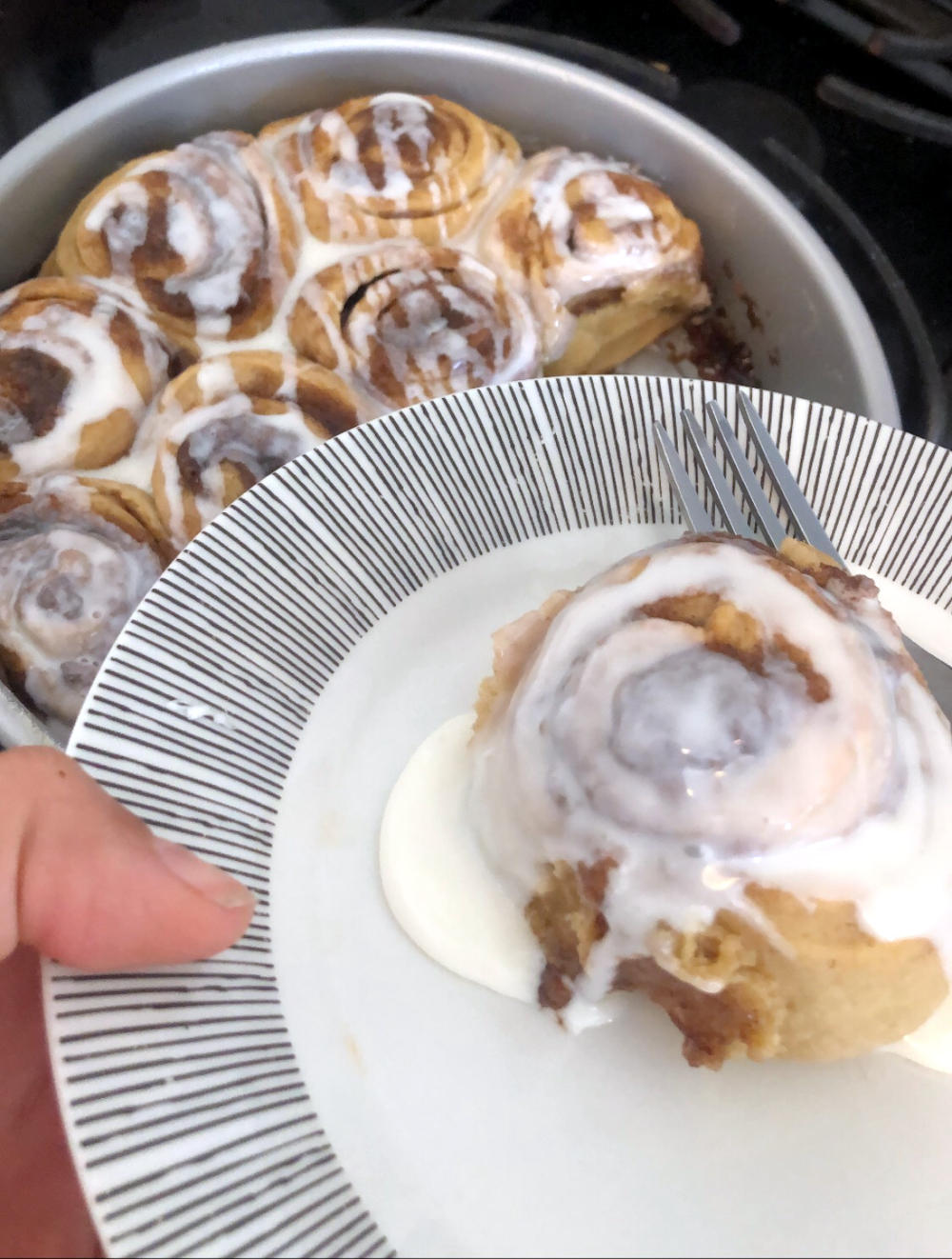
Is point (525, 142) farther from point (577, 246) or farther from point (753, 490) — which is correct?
point (753, 490)

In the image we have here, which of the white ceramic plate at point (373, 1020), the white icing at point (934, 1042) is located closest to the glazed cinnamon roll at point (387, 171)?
the white ceramic plate at point (373, 1020)

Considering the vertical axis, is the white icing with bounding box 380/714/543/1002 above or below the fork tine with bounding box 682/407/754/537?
below

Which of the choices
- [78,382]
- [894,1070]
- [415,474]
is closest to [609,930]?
[894,1070]

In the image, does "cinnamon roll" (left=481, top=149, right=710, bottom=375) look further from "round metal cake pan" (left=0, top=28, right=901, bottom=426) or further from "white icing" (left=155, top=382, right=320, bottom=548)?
"white icing" (left=155, top=382, right=320, bottom=548)

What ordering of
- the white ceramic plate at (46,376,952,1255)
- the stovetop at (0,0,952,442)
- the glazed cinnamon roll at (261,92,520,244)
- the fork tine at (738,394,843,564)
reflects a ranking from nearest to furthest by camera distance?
1. the white ceramic plate at (46,376,952,1255)
2. the fork tine at (738,394,843,564)
3. the glazed cinnamon roll at (261,92,520,244)
4. the stovetop at (0,0,952,442)

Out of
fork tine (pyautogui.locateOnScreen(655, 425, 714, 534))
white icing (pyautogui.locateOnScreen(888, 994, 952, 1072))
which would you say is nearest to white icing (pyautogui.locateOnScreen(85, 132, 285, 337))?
fork tine (pyautogui.locateOnScreen(655, 425, 714, 534))

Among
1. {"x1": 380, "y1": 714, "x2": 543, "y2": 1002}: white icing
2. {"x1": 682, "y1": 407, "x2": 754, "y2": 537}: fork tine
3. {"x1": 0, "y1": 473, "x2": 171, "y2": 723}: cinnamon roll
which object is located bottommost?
{"x1": 0, "y1": 473, "x2": 171, "y2": 723}: cinnamon roll

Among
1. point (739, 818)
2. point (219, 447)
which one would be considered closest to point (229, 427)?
point (219, 447)
